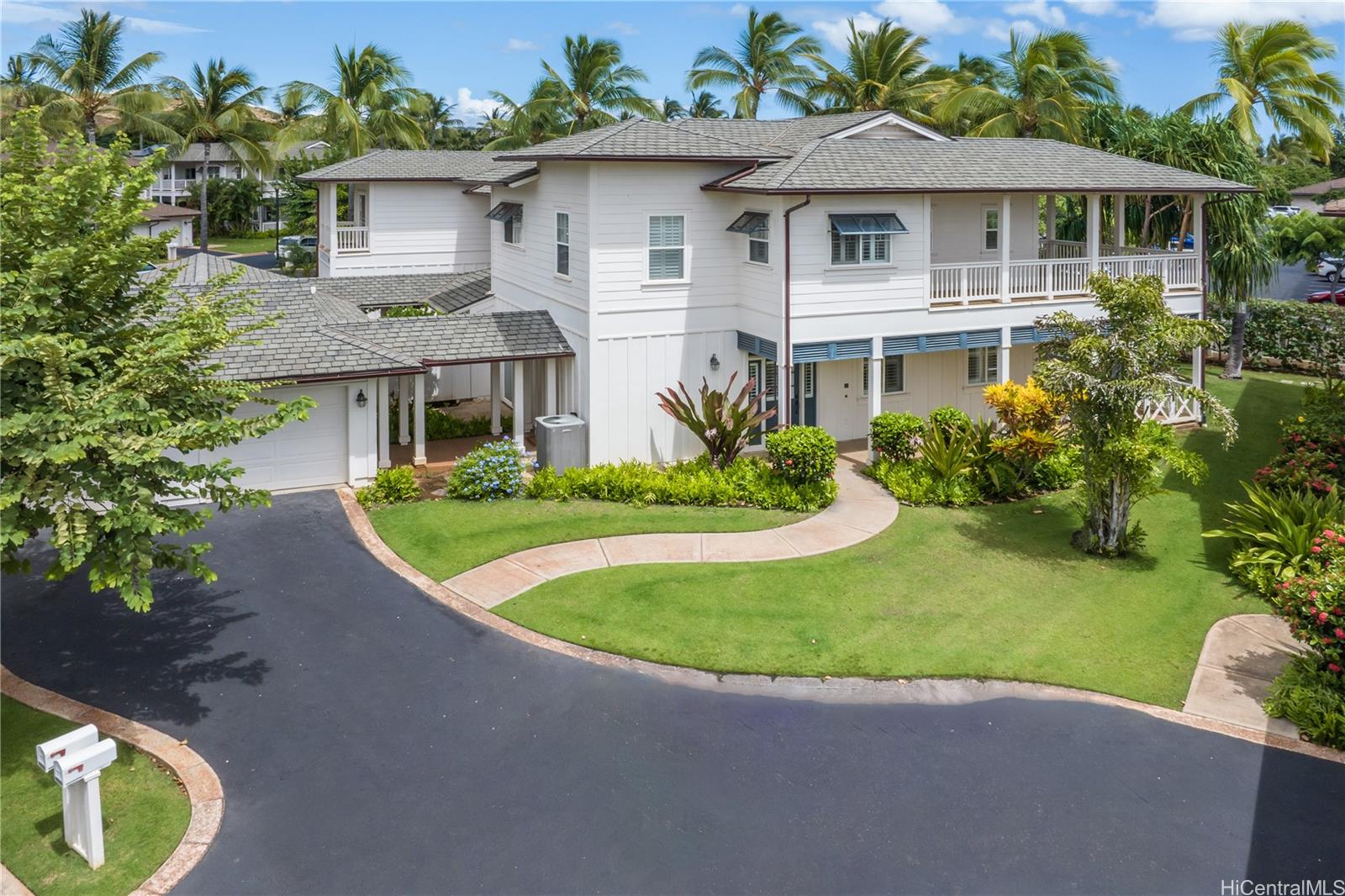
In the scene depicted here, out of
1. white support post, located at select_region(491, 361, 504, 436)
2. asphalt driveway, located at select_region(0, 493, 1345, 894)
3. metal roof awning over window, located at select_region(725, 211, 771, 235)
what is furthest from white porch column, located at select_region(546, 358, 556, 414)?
asphalt driveway, located at select_region(0, 493, 1345, 894)

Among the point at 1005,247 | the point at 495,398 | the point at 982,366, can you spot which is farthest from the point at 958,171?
the point at 495,398

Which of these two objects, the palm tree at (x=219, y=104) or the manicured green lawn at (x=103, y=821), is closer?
the manicured green lawn at (x=103, y=821)

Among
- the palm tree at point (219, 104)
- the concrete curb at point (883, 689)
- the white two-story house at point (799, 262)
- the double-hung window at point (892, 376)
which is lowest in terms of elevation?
the concrete curb at point (883, 689)

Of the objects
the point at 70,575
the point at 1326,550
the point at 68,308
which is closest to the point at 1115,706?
the point at 1326,550

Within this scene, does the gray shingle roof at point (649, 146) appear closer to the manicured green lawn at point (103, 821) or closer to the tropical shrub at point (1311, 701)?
the manicured green lawn at point (103, 821)

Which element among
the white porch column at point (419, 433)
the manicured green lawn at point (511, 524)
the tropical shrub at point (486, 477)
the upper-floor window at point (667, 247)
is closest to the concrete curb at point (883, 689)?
the manicured green lawn at point (511, 524)

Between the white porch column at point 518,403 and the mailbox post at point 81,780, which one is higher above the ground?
the white porch column at point 518,403

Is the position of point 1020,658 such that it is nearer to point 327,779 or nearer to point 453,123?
point 327,779
